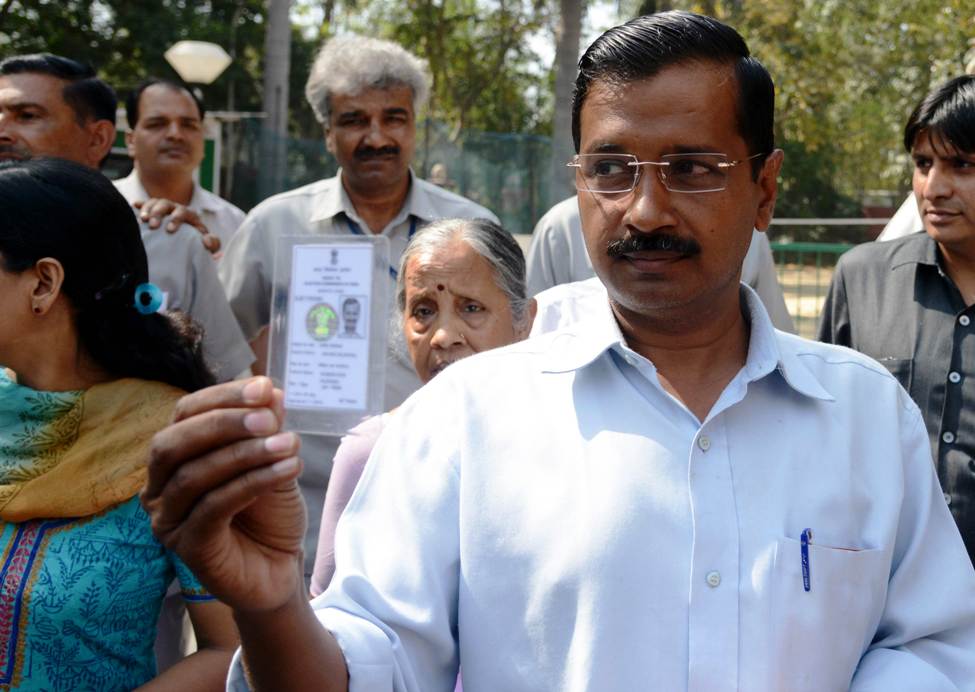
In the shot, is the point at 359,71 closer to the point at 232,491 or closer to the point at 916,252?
the point at 916,252

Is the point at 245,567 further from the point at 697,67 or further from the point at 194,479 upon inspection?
the point at 697,67

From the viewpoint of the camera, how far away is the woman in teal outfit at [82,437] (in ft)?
7.89

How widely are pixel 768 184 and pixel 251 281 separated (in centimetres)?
256

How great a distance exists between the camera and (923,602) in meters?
1.89

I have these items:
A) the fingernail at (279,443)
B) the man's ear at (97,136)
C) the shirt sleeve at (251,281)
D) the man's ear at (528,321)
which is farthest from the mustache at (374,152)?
the fingernail at (279,443)

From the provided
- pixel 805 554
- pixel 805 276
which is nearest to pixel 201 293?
pixel 805 554

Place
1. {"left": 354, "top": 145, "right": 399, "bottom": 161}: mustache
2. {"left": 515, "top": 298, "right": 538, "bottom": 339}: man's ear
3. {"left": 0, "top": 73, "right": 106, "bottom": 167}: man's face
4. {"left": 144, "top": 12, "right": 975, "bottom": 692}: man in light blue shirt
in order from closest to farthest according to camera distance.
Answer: {"left": 144, "top": 12, "right": 975, "bottom": 692}: man in light blue shirt < {"left": 515, "top": 298, "right": 538, "bottom": 339}: man's ear < {"left": 0, "top": 73, "right": 106, "bottom": 167}: man's face < {"left": 354, "top": 145, "right": 399, "bottom": 161}: mustache

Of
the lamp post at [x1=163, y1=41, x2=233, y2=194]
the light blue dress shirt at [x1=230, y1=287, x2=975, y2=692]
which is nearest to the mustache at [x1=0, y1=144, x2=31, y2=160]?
the light blue dress shirt at [x1=230, y1=287, x2=975, y2=692]

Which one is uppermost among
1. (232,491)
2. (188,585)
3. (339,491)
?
(232,491)

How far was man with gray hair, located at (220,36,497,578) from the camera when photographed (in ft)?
14.3

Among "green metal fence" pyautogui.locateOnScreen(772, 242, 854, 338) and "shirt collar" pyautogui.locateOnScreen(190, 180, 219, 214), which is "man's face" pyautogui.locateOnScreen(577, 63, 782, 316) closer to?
"shirt collar" pyautogui.locateOnScreen(190, 180, 219, 214)

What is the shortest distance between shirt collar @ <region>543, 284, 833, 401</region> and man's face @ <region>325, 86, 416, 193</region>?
99.2 inches

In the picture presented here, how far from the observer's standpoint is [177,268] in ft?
13.6

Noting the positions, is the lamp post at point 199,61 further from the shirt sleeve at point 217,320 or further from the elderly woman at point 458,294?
the elderly woman at point 458,294
